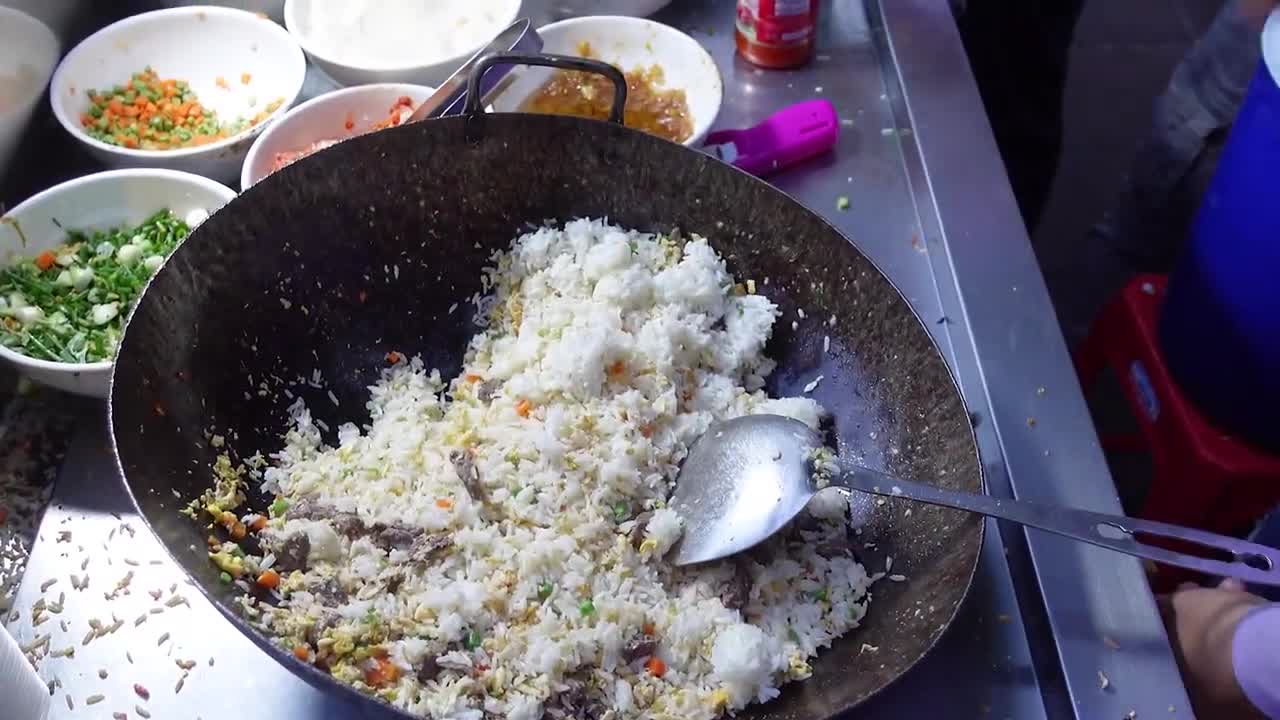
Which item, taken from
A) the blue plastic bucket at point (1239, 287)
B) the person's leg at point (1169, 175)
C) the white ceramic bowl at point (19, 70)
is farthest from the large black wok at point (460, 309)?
the person's leg at point (1169, 175)

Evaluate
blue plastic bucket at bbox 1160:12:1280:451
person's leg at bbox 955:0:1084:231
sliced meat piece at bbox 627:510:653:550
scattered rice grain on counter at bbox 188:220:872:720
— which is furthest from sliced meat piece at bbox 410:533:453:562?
person's leg at bbox 955:0:1084:231

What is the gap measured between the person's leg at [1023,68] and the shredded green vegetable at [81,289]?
1833 mm

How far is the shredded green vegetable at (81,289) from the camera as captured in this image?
1.27 meters

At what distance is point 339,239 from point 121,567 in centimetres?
51

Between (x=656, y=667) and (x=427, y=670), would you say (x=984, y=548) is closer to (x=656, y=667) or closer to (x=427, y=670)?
(x=656, y=667)

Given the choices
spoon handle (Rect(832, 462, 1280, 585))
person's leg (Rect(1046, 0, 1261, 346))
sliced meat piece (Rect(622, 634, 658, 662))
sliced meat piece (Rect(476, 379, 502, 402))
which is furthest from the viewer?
person's leg (Rect(1046, 0, 1261, 346))

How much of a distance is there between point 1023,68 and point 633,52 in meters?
1.12

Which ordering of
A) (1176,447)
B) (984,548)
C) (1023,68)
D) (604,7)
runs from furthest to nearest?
(1023,68)
(1176,447)
(604,7)
(984,548)

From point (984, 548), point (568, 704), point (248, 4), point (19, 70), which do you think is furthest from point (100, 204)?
point (984, 548)

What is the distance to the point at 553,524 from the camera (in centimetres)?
116

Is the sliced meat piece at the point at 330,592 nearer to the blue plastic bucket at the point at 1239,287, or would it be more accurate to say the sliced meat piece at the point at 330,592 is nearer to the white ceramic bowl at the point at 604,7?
the white ceramic bowl at the point at 604,7

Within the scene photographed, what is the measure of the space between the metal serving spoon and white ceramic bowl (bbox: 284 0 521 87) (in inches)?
32.5

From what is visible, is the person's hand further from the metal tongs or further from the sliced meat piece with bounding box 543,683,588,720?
the metal tongs

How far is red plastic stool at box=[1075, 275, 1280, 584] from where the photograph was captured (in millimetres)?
1843
